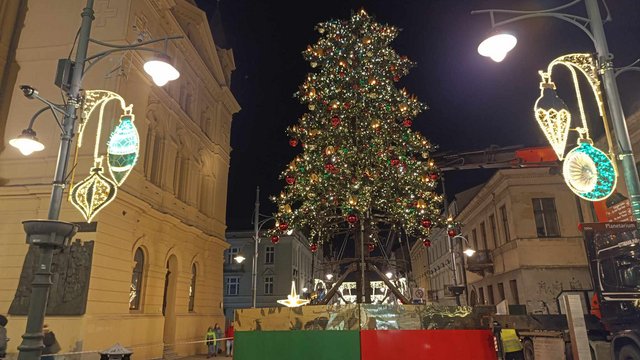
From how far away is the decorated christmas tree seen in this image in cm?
1101

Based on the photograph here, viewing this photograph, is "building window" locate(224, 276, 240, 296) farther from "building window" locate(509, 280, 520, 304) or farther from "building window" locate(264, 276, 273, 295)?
"building window" locate(509, 280, 520, 304)

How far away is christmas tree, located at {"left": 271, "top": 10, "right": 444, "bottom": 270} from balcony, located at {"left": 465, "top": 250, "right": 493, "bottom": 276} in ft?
67.4

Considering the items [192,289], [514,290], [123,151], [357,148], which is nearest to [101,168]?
Answer: [123,151]

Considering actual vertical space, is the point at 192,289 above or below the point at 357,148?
below

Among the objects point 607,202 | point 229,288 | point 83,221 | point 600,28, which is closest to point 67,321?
point 83,221

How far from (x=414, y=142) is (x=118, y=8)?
44.1 ft

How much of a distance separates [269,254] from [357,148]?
41.6 meters

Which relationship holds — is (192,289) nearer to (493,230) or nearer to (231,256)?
(493,230)

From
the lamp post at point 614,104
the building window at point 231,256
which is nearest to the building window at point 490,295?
the lamp post at point 614,104

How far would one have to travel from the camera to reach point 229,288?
163 feet

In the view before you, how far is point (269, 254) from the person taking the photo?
5109 centimetres

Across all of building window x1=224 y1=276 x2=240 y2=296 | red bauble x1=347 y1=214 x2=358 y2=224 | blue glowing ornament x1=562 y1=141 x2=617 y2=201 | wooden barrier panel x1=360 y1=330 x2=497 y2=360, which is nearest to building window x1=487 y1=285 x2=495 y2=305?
red bauble x1=347 y1=214 x2=358 y2=224

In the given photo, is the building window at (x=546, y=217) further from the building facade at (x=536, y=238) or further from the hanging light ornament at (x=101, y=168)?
the hanging light ornament at (x=101, y=168)

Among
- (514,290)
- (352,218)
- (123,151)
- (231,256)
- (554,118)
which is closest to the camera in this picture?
(554,118)
